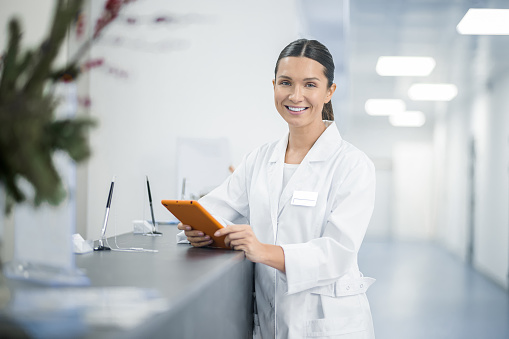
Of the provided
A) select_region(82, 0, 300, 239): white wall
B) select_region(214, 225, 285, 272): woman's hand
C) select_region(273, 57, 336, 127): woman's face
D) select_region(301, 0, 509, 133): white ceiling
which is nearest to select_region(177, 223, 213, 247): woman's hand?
select_region(214, 225, 285, 272): woman's hand

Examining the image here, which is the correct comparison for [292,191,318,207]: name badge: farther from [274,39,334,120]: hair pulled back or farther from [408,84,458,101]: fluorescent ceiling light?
[408,84,458,101]: fluorescent ceiling light

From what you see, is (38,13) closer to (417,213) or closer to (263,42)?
(263,42)

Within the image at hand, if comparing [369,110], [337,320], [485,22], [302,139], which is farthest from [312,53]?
[369,110]

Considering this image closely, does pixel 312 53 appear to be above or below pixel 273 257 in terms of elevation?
above

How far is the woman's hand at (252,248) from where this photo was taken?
170 centimetres

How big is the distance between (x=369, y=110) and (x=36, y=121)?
4855 mm

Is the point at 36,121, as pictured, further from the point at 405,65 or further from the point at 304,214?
the point at 405,65

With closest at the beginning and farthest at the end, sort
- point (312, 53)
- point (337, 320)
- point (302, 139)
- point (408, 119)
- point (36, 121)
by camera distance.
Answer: point (36, 121), point (337, 320), point (312, 53), point (302, 139), point (408, 119)

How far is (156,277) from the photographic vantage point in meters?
1.26

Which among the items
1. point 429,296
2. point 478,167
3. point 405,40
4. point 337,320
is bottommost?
point 429,296

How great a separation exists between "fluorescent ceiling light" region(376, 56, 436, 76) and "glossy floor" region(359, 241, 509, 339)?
5.76ft

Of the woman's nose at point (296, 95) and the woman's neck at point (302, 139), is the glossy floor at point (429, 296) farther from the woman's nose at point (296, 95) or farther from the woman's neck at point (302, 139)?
the woman's nose at point (296, 95)

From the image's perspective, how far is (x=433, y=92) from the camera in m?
5.07

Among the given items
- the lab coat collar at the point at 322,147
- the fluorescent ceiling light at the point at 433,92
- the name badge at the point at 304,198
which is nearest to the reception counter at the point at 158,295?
the name badge at the point at 304,198
